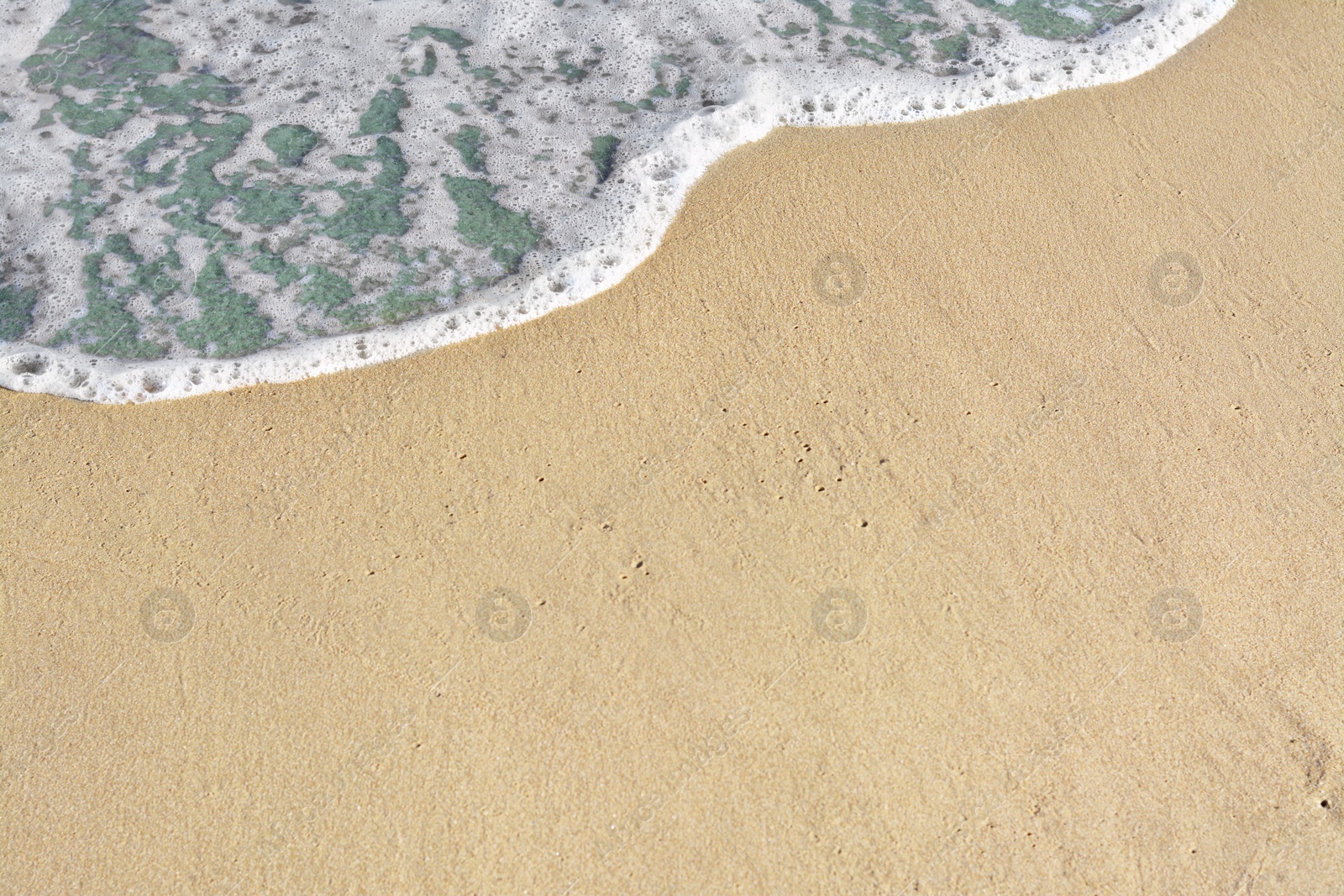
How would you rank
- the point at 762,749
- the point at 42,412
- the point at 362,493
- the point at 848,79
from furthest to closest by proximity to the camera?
the point at 848,79
the point at 42,412
the point at 362,493
the point at 762,749

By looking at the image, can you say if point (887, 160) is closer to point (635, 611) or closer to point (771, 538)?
point (771, 538)

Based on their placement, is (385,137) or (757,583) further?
(385,137)

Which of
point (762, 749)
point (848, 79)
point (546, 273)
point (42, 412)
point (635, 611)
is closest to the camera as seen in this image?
point (762, 749)

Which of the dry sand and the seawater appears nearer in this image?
the dry sand

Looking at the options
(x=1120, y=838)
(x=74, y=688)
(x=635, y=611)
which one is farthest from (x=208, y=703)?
(x=1120, y=838)
